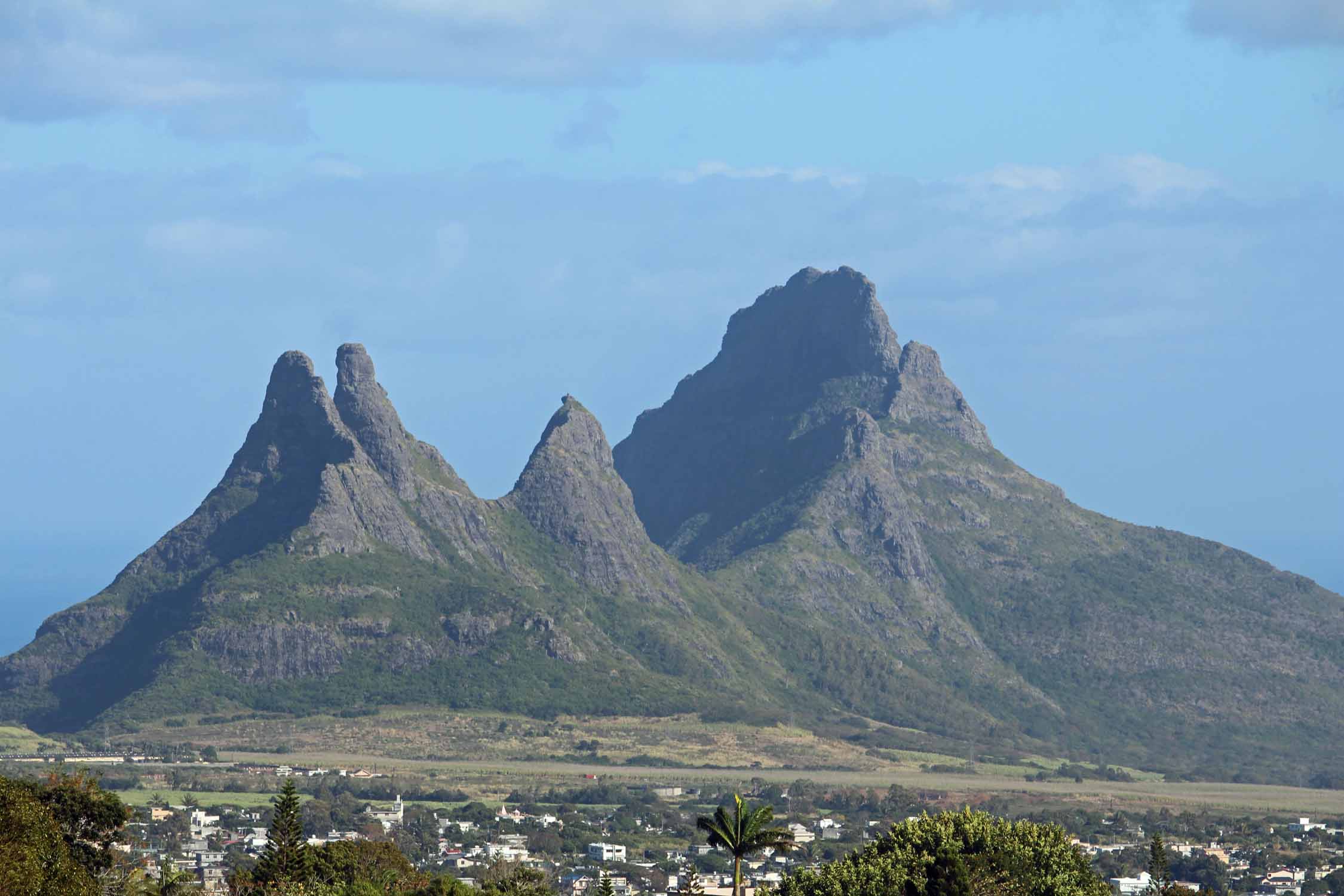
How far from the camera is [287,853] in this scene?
466 feet

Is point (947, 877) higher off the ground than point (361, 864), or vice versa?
point (361, 864)

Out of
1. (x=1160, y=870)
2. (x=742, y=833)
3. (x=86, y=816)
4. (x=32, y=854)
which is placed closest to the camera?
(x=32, y=854)

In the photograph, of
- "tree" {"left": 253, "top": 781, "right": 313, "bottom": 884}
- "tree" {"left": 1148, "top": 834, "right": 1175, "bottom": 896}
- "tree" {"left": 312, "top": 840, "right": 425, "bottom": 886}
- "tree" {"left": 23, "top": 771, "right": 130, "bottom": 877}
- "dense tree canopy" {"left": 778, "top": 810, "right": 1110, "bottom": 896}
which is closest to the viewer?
"dense tree canopy" {"left": 778, "top": 810, "right": 1110, "bottom": 896}

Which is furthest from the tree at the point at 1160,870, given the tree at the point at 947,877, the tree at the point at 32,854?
the tree at the point at 32,854

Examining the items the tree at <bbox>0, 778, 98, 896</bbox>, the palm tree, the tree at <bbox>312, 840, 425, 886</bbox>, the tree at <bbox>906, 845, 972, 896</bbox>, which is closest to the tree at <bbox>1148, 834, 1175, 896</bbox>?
the tree at <bbox>906, 845, 972, 896</bbox>

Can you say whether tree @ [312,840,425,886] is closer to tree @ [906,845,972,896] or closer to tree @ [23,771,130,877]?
tree @ [23,771,130,877]

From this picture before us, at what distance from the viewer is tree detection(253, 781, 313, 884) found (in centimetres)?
14100

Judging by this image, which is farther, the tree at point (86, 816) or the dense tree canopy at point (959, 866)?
the tree at point (86, 816)

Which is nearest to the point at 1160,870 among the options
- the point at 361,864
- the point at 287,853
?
the point at 361,864

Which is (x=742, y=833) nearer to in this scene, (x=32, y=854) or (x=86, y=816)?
(x=32, y=854)

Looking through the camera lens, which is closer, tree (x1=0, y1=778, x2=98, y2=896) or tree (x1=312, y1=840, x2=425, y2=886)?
tree (x1=0, y1=778, x2=98, y2=896)

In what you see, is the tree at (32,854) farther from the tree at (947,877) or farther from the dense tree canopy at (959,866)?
the tree at (947,877)

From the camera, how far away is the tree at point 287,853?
14100 centimetres

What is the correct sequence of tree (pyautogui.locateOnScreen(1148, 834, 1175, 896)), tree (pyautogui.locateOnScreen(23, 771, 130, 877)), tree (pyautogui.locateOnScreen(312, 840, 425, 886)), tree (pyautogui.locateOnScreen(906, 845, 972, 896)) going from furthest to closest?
tree (pyautogui.locateOnScreen(1148, 834, 1175, 896)) < tree (pyautogui.locateOnScreen(312, 840, 425, 886)) < tree (pyautogui.locateOnScreen(23, 771, 130, 877)) < tree (pyautogui.locateOnScreen(906, 845, 972, 896))
